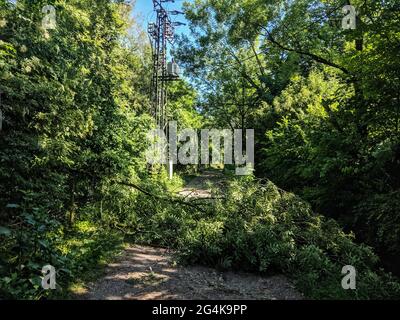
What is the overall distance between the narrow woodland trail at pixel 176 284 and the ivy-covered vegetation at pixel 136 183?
243mm

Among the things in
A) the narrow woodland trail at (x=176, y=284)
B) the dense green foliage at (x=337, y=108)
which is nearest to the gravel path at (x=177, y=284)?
the narrow woodland trail at (x=176, y=284)

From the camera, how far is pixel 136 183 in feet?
30.0

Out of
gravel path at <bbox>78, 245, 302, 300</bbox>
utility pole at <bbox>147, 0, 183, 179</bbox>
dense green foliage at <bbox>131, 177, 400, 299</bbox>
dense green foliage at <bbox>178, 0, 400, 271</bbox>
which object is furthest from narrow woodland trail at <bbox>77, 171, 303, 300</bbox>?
utility pole at <bbox>147, 0, 183, 179</bbox>

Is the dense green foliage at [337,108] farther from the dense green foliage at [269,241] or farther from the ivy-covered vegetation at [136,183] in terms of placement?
the dense green foliage at [269,241]

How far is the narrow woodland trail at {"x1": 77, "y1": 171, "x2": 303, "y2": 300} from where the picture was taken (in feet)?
16.0

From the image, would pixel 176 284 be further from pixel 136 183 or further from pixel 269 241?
pixel 136 183

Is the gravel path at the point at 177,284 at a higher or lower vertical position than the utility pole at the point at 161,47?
lower

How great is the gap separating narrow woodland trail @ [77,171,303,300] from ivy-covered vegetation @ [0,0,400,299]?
0.24 metres

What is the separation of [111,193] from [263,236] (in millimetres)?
4124

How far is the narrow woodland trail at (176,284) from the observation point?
4867mm

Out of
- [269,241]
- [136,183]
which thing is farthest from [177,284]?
[136,183]

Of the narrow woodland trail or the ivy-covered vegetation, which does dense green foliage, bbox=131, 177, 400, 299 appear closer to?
the ivy-covered vegetation

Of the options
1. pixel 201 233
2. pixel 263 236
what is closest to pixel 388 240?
pixel 263 236

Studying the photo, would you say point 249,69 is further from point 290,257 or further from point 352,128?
point 290,257
